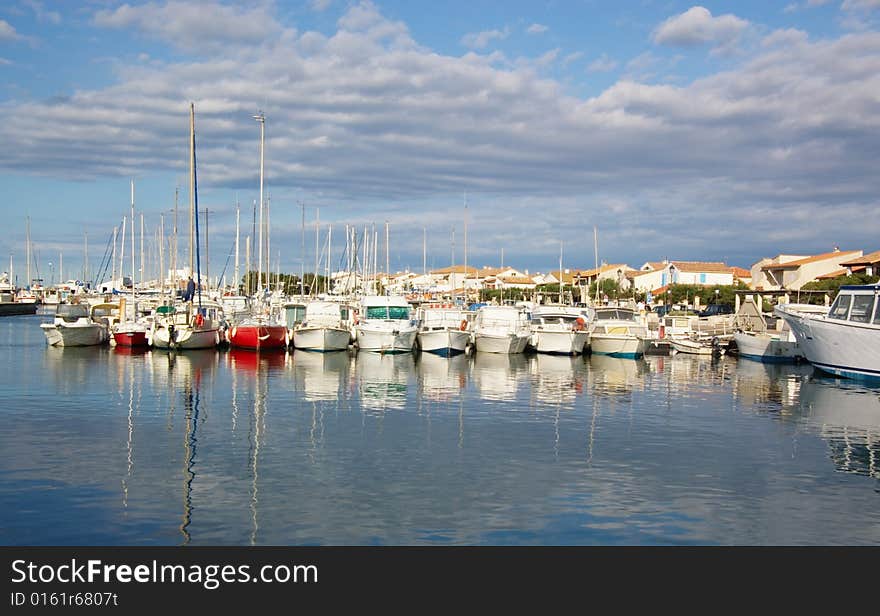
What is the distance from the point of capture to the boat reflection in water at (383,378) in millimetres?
27509

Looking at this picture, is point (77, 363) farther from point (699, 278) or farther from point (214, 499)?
point (699, 278)

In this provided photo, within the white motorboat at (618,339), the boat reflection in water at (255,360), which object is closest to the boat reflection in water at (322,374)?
the boat reflection in water at (255,360)

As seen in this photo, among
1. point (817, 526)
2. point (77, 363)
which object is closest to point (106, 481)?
point (817, 526)

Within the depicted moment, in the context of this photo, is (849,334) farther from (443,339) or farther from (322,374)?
(322,374)

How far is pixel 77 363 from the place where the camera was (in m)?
40.7

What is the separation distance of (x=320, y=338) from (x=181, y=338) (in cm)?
743

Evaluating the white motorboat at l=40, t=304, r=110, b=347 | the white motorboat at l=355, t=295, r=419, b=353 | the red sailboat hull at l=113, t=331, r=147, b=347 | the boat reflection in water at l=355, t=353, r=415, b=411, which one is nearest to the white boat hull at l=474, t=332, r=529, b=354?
the white motorboat at l=355, t=295, r=419, b=353

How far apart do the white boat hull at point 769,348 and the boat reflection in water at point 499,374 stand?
43.7ft

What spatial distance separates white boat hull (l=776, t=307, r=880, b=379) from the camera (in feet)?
119

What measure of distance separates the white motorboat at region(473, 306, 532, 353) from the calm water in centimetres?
1522

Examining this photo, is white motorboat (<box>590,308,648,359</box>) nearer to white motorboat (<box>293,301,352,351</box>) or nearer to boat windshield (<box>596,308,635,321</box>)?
boat windshield (<box>596,308,635,321</box>)

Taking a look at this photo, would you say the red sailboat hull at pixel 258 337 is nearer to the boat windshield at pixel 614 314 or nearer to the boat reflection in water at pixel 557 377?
the boat reflection in water at pixel 557 377

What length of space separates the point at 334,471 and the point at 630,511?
5845 mm

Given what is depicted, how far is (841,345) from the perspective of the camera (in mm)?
37688
